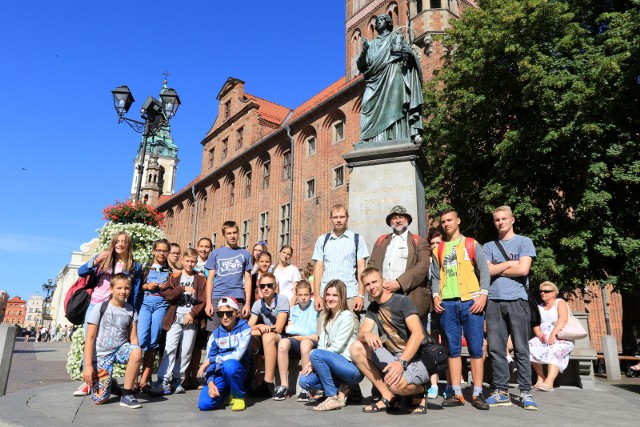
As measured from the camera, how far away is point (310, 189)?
27.5 m

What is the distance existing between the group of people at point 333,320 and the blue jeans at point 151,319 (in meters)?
0.01

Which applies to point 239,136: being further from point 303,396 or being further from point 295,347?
point 303,396

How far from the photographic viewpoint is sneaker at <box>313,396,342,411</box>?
170 inches

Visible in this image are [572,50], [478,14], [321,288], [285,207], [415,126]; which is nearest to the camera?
[321,288]

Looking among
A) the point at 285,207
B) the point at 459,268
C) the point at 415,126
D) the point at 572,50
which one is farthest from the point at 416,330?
the point at 285,207

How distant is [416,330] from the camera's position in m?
4.14

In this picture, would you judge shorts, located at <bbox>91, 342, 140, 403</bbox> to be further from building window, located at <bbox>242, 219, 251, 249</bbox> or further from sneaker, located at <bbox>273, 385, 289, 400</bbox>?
building window, located at <bbox>242, 219, 251, 249</bbox>

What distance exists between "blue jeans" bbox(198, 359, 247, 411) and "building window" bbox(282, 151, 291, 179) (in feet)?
83.5

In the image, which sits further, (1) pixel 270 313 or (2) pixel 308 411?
(1) pixel 270 313

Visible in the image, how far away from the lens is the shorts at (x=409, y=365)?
406 cm

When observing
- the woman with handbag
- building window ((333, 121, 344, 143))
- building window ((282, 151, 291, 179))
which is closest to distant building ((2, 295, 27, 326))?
building window ((282, 151, 291, 179))

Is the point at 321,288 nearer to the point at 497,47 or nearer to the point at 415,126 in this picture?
the point at 415,126

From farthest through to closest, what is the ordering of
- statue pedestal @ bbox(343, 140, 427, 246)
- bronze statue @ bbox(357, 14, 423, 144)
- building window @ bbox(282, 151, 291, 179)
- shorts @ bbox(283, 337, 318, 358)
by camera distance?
building window @ bbox(282, 151, 291, 179)
bronze statue @ bbox(357, 14, 423, 144)
statue pedestal @ bbox(343, 140, 427, 246)
shorts @ bbox(283, 337, 318, 358)

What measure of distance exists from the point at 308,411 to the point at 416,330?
1.23 metres
